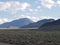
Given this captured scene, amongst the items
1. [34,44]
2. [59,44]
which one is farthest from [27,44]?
[59,44]

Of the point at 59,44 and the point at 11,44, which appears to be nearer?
the point at 59,44

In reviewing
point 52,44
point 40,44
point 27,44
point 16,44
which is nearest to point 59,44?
point 52,44

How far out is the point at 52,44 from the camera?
4128 centimetres

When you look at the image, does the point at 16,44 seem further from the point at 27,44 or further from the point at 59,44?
the point at 59,44

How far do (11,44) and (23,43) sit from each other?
289 cm

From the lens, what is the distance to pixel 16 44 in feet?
146

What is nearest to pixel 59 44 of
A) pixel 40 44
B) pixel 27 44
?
pixel 40 44

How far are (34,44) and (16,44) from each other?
14.4 ft

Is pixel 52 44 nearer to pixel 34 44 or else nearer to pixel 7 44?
pixel 34 44

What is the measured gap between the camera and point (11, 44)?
45344mm

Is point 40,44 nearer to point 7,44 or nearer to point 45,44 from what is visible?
point 45,44

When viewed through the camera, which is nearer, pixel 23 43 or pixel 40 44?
pixel 40 44

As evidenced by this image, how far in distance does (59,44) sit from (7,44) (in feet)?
41.7

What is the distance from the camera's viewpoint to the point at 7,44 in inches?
1789
